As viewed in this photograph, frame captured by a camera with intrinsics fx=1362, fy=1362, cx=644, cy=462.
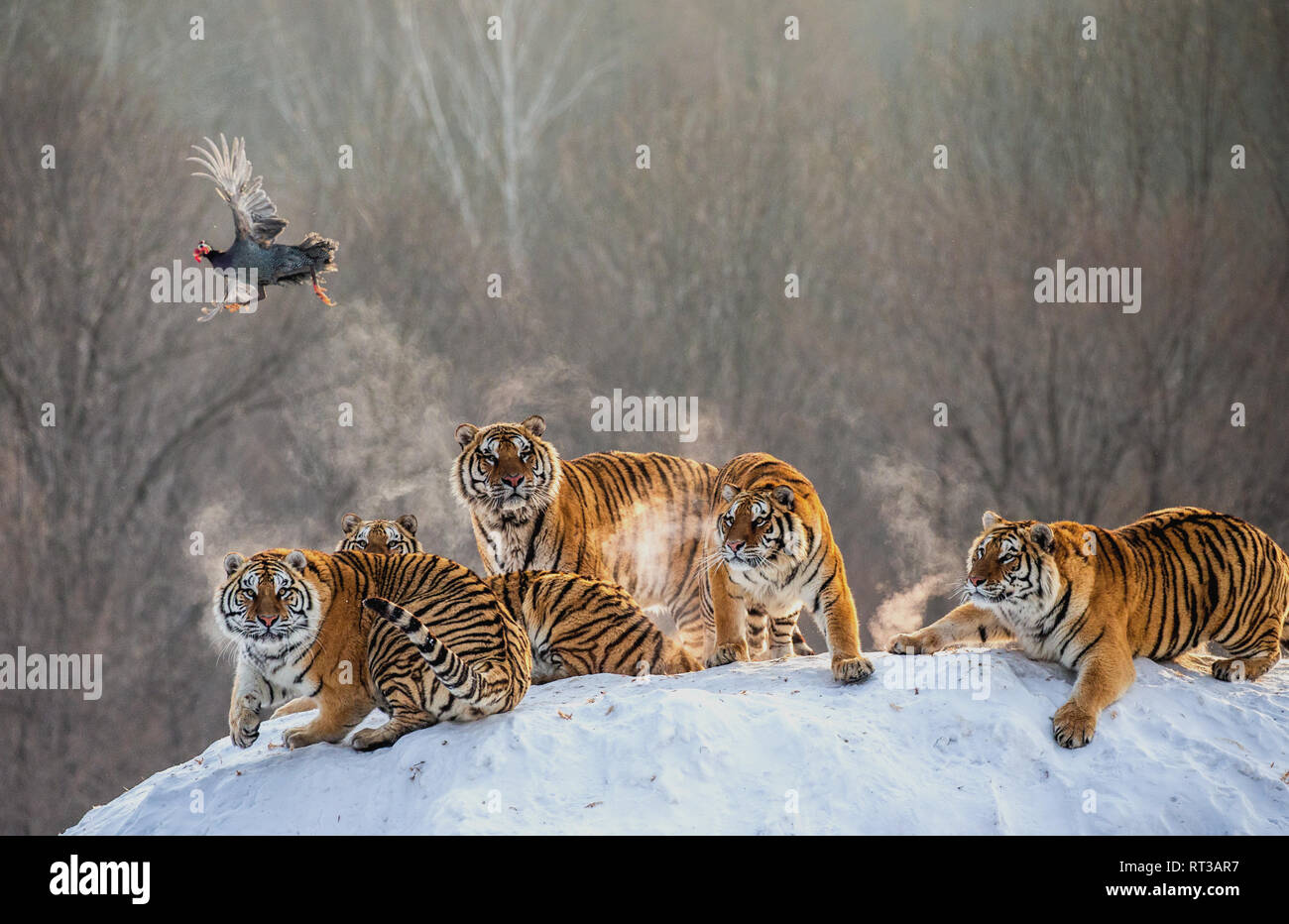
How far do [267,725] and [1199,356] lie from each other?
9110 millimetres

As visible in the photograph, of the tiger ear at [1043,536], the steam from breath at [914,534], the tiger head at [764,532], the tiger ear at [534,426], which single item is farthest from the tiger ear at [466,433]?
the steam from breath at [914,534]

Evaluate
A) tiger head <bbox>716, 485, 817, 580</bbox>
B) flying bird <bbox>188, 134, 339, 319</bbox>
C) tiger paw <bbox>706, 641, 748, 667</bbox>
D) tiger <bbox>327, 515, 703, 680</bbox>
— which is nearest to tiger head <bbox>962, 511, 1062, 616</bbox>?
tiger head <bbox>716, 485, 817, 580</bbox>

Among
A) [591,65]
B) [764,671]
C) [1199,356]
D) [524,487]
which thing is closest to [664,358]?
[591,65]

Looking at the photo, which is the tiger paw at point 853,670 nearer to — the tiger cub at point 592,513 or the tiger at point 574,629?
the tiger at point 574,629

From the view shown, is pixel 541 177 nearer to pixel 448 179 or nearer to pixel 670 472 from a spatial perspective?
pixel 448 179

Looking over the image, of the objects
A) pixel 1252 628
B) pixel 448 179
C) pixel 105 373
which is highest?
pixel 448 179

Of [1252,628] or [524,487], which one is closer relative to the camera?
[1252,628]

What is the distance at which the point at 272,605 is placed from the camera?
4.87 m

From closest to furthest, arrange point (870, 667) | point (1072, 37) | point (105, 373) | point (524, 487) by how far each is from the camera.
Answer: point (870, 667) < point (524, 487) < point (105, 373) < point (1072, 37)

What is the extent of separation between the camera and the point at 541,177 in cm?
1243

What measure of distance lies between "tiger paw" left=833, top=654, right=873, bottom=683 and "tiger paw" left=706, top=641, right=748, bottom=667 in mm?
608

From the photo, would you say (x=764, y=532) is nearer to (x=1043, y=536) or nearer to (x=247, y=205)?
(x=1043, y=536)

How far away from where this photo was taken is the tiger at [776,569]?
5473 millimetres

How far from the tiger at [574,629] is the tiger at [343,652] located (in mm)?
517
